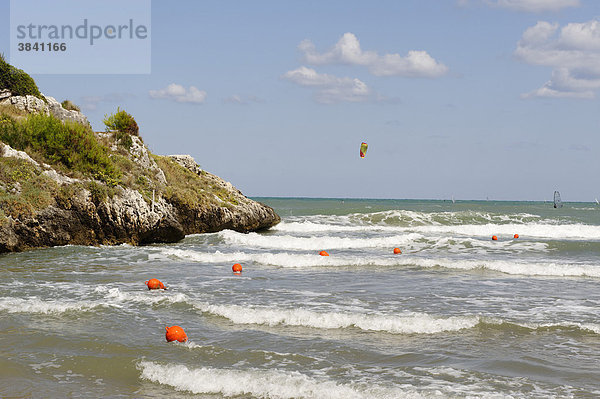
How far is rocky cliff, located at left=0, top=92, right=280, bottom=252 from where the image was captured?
1681cm

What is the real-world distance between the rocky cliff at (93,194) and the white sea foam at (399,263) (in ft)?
8.56

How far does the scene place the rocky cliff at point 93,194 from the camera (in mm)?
16812

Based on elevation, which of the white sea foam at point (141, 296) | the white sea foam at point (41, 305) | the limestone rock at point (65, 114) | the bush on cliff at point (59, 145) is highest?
the limestone rock at point (65, 114)

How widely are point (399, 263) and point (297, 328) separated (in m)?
8.33

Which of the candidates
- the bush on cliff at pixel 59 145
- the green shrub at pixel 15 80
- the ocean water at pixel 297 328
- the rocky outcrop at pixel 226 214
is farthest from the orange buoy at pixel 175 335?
the green shrub at pixel 15 80

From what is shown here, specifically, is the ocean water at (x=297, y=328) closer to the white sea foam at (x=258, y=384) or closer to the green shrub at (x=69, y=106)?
the white sea foam at (x=258, y=384)

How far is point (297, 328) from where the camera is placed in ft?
28.1

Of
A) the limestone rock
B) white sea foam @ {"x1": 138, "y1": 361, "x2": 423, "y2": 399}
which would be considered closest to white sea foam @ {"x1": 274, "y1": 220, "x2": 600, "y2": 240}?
the limestone rock

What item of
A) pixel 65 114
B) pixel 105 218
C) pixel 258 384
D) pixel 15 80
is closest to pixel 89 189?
pixel 105 218

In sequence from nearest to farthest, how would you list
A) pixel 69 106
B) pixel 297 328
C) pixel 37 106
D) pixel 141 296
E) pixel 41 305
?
pixel 297 328 → pixel 41 305 → pixel 141 296 → pixel 37 106 → pixel 69 106

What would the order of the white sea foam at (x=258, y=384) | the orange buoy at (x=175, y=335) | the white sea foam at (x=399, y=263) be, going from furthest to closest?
the white sea foam at (x=399, y=263), the orange buoy at (x=175, y=335), the white sea foam at (x=258, y=384)

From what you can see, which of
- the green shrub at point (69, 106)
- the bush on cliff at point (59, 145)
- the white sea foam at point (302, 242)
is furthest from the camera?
the green shrub at point (69, 106)

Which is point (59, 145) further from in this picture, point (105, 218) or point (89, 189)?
point (105, 218)

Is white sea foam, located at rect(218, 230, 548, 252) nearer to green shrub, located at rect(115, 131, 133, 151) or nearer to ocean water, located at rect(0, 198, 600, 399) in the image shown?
ocean water, located at rect(0, 198, 600, 399)
